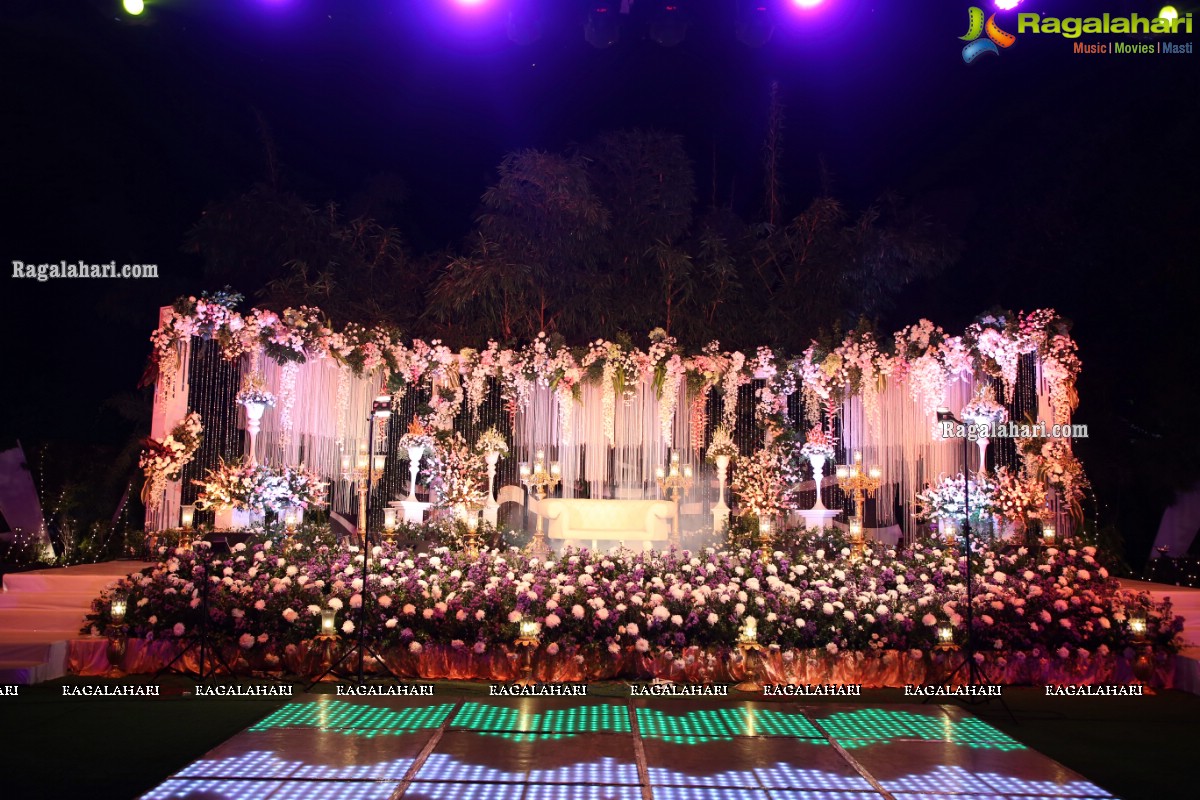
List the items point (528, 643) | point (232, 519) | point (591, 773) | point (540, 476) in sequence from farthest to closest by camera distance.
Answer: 1. point (540, 476)
2. point (232, 519)
3. point (528, 643)
4. point (591, 773)

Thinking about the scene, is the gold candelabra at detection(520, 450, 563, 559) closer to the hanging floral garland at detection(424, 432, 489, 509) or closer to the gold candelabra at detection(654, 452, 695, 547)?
the hanging floral garland at detection(424, 432, 489, 509)

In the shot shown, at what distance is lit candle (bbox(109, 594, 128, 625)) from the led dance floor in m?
1.92

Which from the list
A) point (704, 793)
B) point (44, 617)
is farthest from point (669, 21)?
point (44, 617)

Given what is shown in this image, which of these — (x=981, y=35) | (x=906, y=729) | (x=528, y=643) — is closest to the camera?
(x=906, y=729)

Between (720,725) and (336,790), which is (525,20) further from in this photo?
(336,790)

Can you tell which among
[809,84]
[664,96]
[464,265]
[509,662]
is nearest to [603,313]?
[464,265]

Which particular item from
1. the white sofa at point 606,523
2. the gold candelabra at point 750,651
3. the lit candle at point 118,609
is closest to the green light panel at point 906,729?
the gold candelabra at point 750,651

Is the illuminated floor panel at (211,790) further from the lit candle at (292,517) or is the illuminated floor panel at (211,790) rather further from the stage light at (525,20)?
the stage light at (525,20)

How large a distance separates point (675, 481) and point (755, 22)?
17.5 ft

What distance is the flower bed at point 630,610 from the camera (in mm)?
6234

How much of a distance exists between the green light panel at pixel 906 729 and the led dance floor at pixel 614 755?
0.01m

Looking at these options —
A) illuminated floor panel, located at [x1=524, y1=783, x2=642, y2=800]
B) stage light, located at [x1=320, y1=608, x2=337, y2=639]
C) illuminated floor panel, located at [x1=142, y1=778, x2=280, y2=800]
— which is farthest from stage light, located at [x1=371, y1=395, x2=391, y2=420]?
illuminated floor panel, located at [x1=524, y1=783, x2=642, y2=800]

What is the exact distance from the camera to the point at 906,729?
486 centimetres

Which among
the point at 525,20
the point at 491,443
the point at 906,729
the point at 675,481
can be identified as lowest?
the point at 906,729
